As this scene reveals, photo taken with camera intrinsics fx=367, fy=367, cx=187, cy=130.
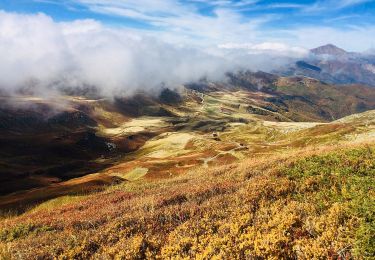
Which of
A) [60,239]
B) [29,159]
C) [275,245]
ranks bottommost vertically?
[29,159]

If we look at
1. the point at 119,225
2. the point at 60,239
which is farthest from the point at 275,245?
the point at 60,239

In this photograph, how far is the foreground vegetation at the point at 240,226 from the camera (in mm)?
11250

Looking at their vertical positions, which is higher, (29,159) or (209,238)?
(209,238)

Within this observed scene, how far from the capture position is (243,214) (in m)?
14.6

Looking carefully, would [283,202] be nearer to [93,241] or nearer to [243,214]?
[243,214]

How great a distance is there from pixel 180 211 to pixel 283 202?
4552 millimetres

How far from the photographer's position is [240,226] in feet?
43.7

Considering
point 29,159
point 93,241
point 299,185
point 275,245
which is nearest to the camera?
point 275,245

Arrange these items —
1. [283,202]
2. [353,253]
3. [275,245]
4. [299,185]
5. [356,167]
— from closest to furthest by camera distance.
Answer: [353,253], [275,245], [283,202], [299,185], [356,167]

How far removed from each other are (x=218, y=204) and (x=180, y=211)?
1.77m

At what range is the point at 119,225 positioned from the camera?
16016mm

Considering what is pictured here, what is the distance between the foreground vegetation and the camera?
11250 mm

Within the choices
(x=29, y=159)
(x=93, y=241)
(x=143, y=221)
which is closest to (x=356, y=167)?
(x=143, y=221)

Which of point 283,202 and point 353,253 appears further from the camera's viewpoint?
point 283,202
